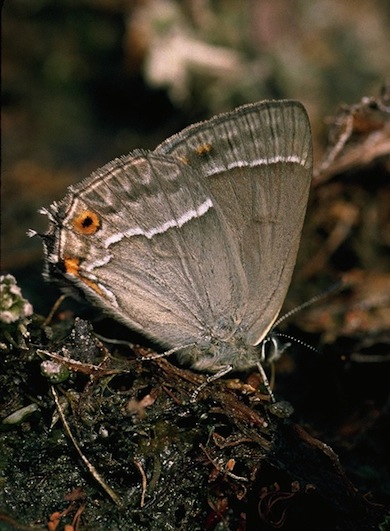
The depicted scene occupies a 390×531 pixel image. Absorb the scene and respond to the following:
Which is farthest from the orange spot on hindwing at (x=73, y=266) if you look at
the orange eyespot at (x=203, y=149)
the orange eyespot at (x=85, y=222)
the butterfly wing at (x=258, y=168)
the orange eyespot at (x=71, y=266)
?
the orange eyespot at (x=203, y=149)

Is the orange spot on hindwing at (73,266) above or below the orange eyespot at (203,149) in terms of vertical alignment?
below

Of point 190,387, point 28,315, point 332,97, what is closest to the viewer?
point 28,315

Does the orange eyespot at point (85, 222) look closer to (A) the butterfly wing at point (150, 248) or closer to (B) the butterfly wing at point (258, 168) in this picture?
(A) the butterfly wing at point (150, 248)

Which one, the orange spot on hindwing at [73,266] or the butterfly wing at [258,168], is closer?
the orange spot on hindwing at [73,266]

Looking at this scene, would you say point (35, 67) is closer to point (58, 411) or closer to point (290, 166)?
point (290, 166)

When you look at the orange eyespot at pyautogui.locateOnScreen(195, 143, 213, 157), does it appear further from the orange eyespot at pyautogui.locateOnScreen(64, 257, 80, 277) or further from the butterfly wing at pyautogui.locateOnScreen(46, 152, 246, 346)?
the orange eyespot at pyautogui.locateOnScreen(64, 257, 80, 277)

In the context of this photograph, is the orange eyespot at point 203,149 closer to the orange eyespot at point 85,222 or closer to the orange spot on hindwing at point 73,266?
the orange eyespot at point 85,222

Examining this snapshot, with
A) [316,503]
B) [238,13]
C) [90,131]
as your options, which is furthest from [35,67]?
[316,503]

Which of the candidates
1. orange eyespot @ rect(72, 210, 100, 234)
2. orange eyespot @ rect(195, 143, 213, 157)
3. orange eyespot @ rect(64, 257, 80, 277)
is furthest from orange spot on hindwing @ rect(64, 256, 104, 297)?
orange eyespot @ rect(195, 143, 213, 157)
